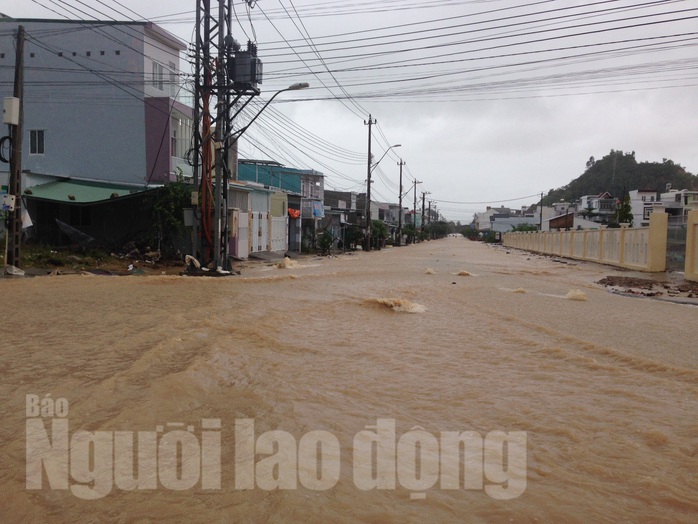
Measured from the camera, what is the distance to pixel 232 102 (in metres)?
18.3

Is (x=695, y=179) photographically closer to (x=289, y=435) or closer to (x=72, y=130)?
(x=72, y=130)

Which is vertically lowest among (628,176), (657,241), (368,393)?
(368,393)

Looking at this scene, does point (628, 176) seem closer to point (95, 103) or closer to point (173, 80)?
point (173, 80)

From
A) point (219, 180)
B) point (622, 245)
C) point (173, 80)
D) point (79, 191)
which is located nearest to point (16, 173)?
point (219, 180)

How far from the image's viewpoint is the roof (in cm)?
2259

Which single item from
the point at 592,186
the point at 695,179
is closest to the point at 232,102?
the point at 695,179

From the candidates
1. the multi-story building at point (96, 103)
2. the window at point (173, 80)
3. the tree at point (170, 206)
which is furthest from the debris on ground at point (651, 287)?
the window at point (173, 80)

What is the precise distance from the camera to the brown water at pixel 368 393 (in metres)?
3.49

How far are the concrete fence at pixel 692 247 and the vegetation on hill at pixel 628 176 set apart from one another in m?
62.2

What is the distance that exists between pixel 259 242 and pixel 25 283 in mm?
17328

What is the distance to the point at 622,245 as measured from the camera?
26719 mm

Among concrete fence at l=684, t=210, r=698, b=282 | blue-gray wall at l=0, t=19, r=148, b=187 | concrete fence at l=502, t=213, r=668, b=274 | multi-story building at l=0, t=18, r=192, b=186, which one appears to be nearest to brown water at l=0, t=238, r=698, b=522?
concrete fence at l=684, t=210, r=698, b=282

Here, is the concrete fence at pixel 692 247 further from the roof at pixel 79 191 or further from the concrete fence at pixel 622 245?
the roof at pixel 79 191

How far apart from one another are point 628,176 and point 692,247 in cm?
7818
